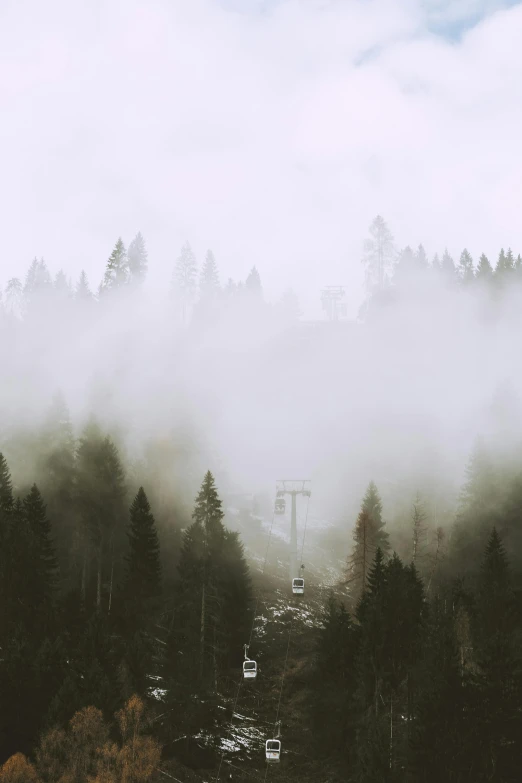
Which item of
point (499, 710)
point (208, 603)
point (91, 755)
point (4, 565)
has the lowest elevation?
point (91, 755)

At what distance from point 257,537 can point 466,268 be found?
100873 millimetres

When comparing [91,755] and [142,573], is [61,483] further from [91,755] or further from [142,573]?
[91,755]

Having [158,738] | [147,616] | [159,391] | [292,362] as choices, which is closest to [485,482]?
[147,616]

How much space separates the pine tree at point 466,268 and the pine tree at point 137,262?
240 feet

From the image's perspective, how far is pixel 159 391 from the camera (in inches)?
5472

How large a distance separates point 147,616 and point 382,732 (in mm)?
27016

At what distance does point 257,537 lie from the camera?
4181 inches

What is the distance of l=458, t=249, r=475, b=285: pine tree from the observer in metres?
177

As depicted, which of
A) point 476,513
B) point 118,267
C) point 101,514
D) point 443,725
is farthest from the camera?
point 118,267

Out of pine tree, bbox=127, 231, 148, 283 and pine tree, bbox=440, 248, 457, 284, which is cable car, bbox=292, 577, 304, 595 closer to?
pine tree, bbox=127, 231, 148, 283

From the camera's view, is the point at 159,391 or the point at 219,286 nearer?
the point at 159,391

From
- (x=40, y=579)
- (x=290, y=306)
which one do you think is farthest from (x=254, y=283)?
(x=40, y=579)

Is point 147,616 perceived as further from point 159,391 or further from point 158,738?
point 159,391

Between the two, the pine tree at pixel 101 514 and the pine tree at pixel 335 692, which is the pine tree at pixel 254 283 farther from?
the pine tree at pixel 335 692
